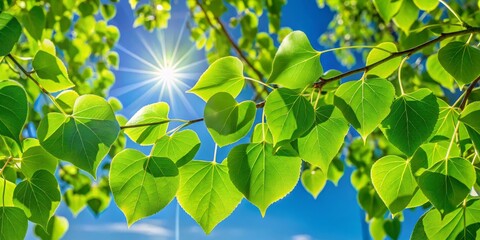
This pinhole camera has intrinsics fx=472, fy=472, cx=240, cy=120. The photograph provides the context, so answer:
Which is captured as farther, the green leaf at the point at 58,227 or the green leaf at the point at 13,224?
the green leaf at the point at 58,227

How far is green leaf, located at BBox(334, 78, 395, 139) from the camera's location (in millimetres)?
371

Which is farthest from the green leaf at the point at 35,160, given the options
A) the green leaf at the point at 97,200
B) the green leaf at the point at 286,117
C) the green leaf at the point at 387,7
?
the green leaf at the point at 97,200

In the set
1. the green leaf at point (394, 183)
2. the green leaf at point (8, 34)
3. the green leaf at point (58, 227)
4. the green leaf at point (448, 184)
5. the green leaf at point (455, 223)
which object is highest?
the green leaf at point (58, 227)

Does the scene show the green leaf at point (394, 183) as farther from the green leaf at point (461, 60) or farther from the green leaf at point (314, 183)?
the green leaf at point (314, 183)

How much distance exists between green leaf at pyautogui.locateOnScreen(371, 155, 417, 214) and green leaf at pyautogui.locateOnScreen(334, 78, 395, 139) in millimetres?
65

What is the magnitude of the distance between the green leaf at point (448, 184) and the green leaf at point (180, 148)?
0.63ft

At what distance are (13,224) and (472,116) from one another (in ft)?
1.29

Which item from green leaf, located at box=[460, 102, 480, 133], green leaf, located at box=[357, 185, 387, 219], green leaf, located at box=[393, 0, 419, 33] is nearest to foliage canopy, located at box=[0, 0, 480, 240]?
green leaf, located at box=[460, 102, 480, 133]

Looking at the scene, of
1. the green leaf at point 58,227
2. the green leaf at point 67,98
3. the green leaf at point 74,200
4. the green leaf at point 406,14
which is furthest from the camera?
the green leaf at point 74,200

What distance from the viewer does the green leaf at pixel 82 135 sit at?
15.0 inches

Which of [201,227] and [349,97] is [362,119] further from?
[201,227]

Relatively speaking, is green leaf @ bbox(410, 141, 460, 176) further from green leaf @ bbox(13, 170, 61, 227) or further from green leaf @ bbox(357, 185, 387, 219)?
green leaf @ bbox(357, 185, 387, 219)

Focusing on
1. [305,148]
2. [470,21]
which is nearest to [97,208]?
[470,21]

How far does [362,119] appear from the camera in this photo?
38 cm
